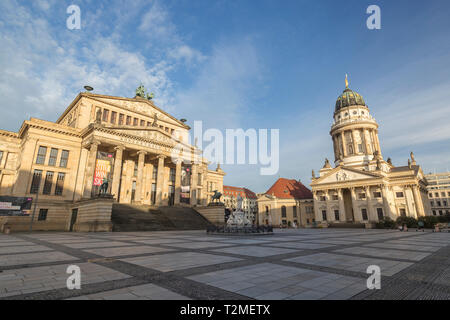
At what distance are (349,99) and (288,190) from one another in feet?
111

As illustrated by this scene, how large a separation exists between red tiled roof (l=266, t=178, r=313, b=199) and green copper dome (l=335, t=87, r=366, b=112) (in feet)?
91.8

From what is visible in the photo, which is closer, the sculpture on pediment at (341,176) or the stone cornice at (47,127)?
the stone cornice at (47,127)

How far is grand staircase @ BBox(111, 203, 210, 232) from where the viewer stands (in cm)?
2959

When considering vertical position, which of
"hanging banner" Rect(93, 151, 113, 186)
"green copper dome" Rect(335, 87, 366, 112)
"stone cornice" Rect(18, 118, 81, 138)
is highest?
"green copper dome" Rect(335, 87, 366, 112)

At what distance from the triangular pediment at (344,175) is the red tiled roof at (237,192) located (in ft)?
166

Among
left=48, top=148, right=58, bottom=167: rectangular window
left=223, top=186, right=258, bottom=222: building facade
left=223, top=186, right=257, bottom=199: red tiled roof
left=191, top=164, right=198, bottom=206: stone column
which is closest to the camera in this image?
left=48, top=148, right=58, bottom=167: rectangular window

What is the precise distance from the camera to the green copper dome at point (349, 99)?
72.6 m

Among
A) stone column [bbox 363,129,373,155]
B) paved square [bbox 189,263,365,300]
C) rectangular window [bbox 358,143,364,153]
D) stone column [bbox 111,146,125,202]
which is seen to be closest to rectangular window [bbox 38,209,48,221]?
stone column [bbox 111,146,125,202]

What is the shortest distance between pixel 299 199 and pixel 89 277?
2876 inches

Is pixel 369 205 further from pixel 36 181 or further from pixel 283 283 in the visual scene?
pixel 36 181

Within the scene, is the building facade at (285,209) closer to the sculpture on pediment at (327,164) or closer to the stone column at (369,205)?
the sculpture on pediment at (327,164)

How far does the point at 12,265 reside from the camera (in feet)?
25.8

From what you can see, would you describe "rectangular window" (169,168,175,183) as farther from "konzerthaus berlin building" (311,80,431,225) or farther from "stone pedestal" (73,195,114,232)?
"konzerthaus berlin building" (311,80,431,225)

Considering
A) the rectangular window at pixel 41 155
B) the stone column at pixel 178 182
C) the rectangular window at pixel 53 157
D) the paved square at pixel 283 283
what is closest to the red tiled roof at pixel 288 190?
the stone column at pixel 178 182
